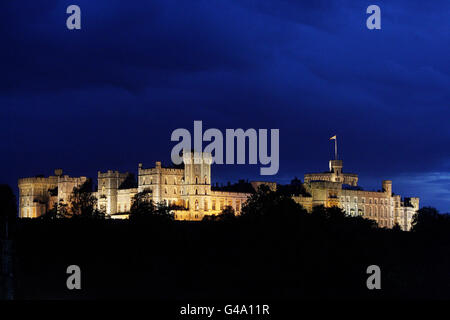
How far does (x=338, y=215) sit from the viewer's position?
109750mm

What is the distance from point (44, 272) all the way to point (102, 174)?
71.6 m

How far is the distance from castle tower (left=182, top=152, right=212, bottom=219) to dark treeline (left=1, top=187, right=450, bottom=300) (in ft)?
133

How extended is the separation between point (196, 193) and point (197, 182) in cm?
163

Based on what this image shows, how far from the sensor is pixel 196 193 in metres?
126

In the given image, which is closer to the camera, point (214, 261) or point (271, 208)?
point (214, 261)

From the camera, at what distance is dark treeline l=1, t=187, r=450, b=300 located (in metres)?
63.2

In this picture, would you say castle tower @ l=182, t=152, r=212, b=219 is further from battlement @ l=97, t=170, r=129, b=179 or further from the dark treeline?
the dark treeline

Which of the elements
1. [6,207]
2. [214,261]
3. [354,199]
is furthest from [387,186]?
[6,207]

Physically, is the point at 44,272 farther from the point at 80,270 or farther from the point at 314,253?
the point at 314,253

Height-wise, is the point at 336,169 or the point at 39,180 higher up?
the point at 336,169

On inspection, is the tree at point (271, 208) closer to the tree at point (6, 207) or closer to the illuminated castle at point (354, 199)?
the illuminated castle at point (354, 199)

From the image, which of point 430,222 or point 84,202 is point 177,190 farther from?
point 430,222

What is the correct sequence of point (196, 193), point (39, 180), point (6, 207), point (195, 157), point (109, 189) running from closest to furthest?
point (6, 207)
point (196, 193)
point (195, 157)
point (109, 189)
point (39, 180)

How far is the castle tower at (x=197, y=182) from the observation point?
126m
